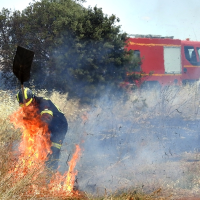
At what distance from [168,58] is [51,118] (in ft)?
36.8

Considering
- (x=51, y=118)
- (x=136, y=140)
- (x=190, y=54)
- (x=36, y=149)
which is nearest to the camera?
(x=36, y=149)

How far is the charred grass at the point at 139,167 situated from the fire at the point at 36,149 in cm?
12

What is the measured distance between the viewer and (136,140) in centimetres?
Answer: 799

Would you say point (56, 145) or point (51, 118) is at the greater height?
point (51, 118)

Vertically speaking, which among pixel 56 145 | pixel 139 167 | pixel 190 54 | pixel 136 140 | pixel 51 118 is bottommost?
pixel 139 167

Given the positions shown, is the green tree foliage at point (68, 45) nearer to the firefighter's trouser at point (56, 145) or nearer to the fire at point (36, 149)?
the firefighter's trouser at point (56, 145)

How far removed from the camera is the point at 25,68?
455cm

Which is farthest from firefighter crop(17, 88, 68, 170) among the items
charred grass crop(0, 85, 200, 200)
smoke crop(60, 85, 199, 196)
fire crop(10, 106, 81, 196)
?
smoke crop(60, 85, 199, 196)

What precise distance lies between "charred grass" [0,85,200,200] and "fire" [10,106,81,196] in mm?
120

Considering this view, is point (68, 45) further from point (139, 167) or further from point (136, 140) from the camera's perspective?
point (139, 167)

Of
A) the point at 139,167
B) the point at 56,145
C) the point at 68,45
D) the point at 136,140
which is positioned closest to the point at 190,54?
the point at 68,45

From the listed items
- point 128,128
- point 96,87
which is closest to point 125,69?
point 96,87

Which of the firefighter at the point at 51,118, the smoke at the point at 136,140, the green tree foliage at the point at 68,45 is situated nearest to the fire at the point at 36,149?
the firefighter at the point at 51,118

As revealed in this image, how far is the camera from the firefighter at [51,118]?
4.87m
